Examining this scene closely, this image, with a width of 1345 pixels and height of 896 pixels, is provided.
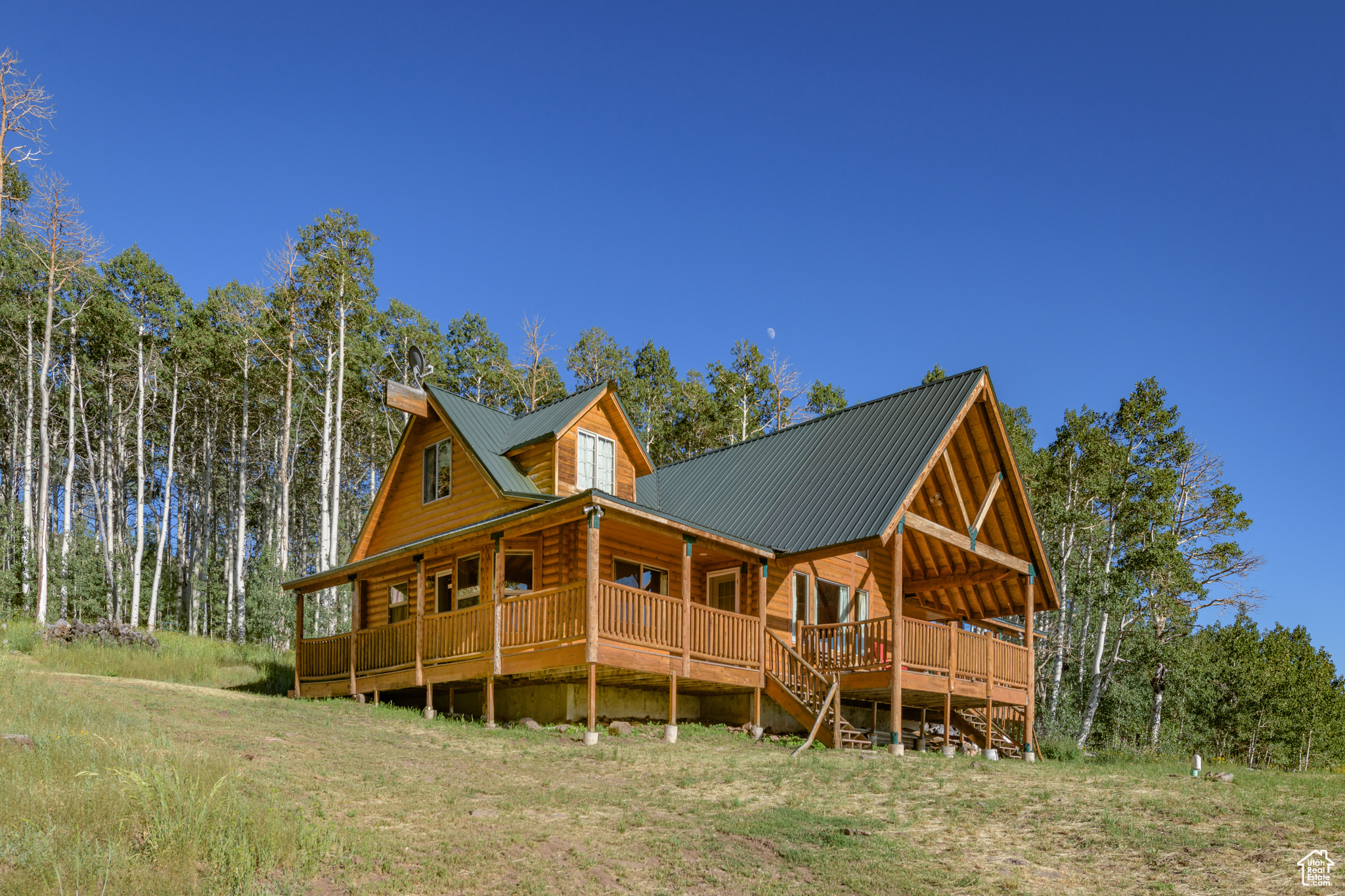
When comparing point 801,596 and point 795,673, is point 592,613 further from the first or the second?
point 801,596

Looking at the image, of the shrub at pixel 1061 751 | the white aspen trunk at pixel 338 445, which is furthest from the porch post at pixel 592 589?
the white aspen trunk at pixel 338 445

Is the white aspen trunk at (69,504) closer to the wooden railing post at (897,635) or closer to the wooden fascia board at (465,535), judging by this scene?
the wooden fascia board at (465,535)

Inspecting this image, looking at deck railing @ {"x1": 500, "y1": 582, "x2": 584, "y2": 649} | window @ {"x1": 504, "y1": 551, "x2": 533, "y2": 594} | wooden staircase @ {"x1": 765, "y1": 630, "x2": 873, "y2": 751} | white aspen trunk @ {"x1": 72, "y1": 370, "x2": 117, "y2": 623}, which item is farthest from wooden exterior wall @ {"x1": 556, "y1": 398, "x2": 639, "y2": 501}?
white aspen trunk @ {"x1": 72, "y1": 370, "x2": 117, "y2": 623}

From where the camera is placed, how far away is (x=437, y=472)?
84.4 ft

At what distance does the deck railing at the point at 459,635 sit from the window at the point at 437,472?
4.37m

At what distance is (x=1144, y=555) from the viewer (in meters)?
34.6

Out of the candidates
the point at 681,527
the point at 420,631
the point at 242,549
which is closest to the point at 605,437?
the point at 681,527

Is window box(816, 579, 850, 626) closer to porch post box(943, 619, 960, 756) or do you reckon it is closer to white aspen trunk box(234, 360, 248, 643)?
porch post box(943, 619, 960, 756)

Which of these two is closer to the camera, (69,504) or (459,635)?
(459,635)

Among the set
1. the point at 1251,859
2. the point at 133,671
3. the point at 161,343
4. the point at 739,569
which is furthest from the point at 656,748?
the point at 161,343

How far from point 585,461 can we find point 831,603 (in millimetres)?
6700

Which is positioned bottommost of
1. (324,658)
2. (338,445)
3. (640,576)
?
(324,658)

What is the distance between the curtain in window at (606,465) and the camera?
82.5ft

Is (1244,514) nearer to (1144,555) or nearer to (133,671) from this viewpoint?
(1144,555)
